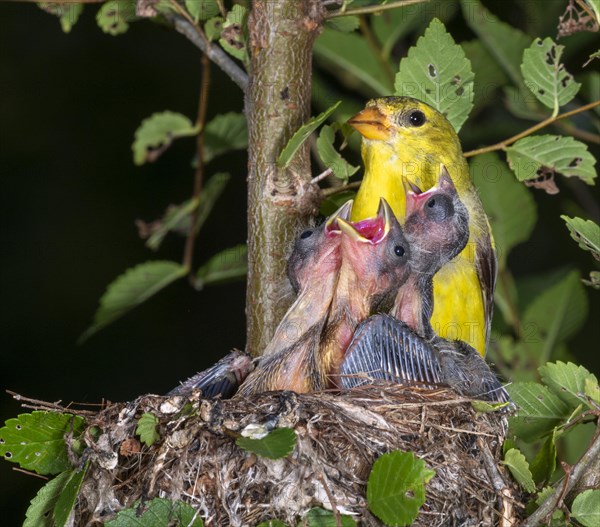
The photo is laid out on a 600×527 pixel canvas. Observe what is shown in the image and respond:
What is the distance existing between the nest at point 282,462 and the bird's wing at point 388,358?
18 centimetres

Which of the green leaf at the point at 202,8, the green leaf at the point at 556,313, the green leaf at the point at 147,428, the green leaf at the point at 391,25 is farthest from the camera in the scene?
the green leaf at the point at 556,313

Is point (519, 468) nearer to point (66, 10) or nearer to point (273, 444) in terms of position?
point (273, 444)

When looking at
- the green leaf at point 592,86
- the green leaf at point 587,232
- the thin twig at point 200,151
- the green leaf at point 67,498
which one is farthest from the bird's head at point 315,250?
the green leaf at point 592,86

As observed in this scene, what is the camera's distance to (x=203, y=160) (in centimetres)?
312

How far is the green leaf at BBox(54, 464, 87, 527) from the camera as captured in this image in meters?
2.11

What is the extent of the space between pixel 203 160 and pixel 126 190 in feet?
6.88

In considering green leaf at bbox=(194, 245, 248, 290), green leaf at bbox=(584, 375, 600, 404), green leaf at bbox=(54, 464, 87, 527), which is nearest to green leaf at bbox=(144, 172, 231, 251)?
green leaf at bbox=(194, 245, 248, 290)

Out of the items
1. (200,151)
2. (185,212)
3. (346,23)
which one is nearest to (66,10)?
(200,151)

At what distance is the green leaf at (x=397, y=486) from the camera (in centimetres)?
196

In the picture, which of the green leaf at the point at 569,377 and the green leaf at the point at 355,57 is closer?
the green leaf at the point at 569,377

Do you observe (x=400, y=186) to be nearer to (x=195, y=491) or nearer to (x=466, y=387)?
(x=466, y=387)

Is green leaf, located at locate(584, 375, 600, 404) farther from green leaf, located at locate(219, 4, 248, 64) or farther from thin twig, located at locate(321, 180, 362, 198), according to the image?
green leaf, located at locate(219, 4, 248, 64)

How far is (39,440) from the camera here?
230 cm

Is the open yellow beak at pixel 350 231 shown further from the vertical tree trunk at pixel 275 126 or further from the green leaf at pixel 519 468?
the green leaf at pixel 519 468
